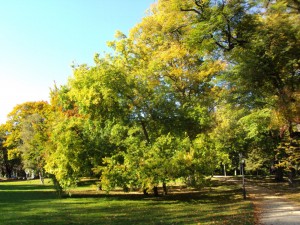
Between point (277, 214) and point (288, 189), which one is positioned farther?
point (288, 189)

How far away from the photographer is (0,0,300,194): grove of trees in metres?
14.9

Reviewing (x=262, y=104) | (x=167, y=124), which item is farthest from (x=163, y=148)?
(x=262, y=104)

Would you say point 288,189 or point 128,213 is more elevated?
point 128,213

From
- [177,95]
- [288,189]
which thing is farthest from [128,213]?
[288,189]

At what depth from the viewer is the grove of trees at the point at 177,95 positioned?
1488 cm

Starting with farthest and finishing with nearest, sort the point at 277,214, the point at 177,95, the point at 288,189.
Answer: the point at 177,95
the point at 288,189
the point at 277,214

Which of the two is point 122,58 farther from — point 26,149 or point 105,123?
point 26,149

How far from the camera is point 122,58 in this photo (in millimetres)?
29172

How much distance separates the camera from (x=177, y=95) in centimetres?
2489

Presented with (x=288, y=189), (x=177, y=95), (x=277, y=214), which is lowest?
(x=288, y=189)

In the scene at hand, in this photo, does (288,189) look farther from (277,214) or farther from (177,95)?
(277,214)

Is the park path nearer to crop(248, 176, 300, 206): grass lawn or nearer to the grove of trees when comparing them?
crop(248, 176, 300, 206): grass lawn

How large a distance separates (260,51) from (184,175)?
8.65 m

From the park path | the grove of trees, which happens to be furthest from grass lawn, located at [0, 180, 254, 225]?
the grove of trees
